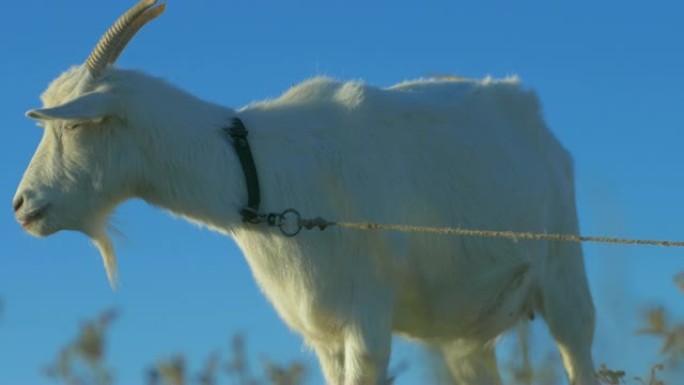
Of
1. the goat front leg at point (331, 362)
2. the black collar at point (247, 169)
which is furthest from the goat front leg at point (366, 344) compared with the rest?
the black collar at point (247, 169)

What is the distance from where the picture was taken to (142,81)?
7.60 meters

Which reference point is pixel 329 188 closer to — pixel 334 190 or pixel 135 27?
pixel 334 190

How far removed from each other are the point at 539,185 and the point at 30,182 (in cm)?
337

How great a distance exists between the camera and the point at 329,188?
7.64 m

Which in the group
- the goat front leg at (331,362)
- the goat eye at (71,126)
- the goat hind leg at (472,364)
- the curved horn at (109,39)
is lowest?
the goat front leg at (331,362)

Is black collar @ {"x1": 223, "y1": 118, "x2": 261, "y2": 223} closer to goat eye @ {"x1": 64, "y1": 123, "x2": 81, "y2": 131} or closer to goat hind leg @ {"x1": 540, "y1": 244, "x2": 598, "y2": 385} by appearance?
goat eye @ {"x1": 64, "y1": 123, "x2": 81, "y2": 131}

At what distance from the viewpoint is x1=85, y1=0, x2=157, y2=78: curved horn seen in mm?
7582

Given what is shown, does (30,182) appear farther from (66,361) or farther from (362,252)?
(66,361)

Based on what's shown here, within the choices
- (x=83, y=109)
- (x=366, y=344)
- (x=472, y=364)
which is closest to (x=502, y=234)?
(x=366, y=344)

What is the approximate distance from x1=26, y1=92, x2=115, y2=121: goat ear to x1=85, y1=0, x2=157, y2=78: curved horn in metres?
0.31

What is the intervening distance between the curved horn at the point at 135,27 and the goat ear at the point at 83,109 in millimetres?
451

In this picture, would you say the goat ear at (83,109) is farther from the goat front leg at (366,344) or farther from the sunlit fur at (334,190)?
the goat front leg at (366,344)

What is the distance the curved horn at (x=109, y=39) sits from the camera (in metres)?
7.58

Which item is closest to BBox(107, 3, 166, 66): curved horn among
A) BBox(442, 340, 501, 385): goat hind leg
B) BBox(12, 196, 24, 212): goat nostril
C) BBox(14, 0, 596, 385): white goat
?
BBox(14, 0, 596, 385): white goat
